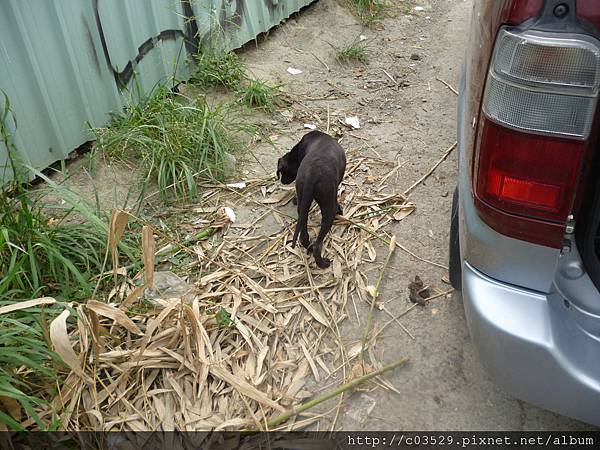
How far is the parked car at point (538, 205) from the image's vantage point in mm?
1479

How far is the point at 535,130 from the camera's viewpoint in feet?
5.16

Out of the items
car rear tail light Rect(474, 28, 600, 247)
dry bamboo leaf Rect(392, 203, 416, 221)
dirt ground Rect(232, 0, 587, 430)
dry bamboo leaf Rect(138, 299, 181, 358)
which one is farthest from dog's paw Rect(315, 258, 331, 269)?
car rear tail light Rect(474, 28, 600, 247)

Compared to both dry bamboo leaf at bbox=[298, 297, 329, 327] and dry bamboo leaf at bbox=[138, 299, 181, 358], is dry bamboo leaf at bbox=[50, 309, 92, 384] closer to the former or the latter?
dry bamboo leaf at bbox=[138, 299, 181, 358]

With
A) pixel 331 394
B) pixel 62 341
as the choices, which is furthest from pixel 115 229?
pixel 331 394

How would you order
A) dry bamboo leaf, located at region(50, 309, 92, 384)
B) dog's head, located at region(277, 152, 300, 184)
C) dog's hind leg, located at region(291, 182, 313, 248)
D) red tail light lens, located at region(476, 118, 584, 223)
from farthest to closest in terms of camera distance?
dog's head, located at region(277, 152, 300, 184), dog's hind leg, located at region(291, 182, 313, 248), dry bamboo leaf, located at region(50, 309, 92, 384), red tail light lens, located at region(476, 118, 584, 223)

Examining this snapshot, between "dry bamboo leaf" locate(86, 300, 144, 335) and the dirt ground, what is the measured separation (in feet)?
3.60

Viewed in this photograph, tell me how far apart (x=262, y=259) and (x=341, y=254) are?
1.79ft

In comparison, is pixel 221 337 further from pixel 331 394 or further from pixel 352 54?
pixel 352 54

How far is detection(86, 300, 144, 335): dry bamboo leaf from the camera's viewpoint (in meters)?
2.49

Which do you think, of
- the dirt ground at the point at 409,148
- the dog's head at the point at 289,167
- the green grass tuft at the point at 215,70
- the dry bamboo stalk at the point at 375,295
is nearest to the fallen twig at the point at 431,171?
the dirt ground at the point at 409,148

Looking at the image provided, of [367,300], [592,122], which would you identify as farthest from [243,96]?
[592,122]

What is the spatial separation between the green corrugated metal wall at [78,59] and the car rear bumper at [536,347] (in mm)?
2948

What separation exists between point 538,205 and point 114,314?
2.02 metres

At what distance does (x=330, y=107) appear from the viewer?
5.41 m
